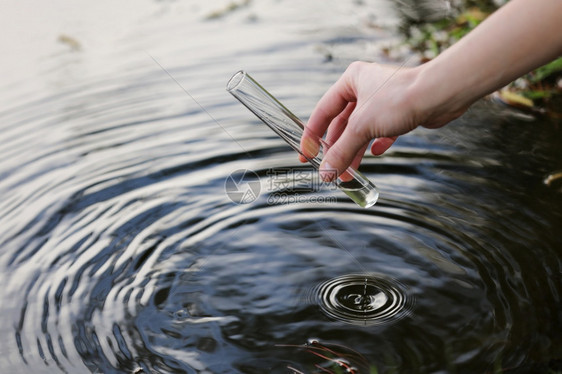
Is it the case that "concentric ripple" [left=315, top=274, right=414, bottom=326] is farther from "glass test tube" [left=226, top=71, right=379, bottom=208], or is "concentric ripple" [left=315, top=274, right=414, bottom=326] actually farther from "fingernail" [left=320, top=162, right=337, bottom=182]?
"fingernail" [left=320, top=162, right=337, bottom=182]

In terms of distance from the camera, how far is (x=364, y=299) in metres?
2.84

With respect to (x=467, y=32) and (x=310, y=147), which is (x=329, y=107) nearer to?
(x=310, y=147)

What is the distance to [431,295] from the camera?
9.29 feet

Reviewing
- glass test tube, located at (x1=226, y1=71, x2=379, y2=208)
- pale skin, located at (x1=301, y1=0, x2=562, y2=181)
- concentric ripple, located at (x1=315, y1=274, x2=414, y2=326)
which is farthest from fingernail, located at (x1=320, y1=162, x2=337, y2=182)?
concentric ripple, located at (x1=315, y1=274, x2=414, y2=326)

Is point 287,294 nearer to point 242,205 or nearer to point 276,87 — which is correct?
point 242,205

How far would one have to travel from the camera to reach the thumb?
237 cm

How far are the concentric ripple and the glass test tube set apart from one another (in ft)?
1.28

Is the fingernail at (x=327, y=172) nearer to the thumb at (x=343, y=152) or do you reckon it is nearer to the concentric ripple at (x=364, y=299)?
the thumb at (x=343, y=152)

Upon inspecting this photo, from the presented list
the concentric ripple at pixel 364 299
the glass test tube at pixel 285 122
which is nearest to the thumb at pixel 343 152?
the glass test tube at pixel 285 122

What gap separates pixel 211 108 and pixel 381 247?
2.40m

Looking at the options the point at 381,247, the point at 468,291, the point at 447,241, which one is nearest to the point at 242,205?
the point at 381,247

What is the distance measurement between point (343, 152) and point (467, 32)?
4.14m

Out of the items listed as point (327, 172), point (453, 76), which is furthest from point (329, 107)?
point (453, 76)

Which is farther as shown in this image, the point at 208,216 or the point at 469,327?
the point at 208,216
